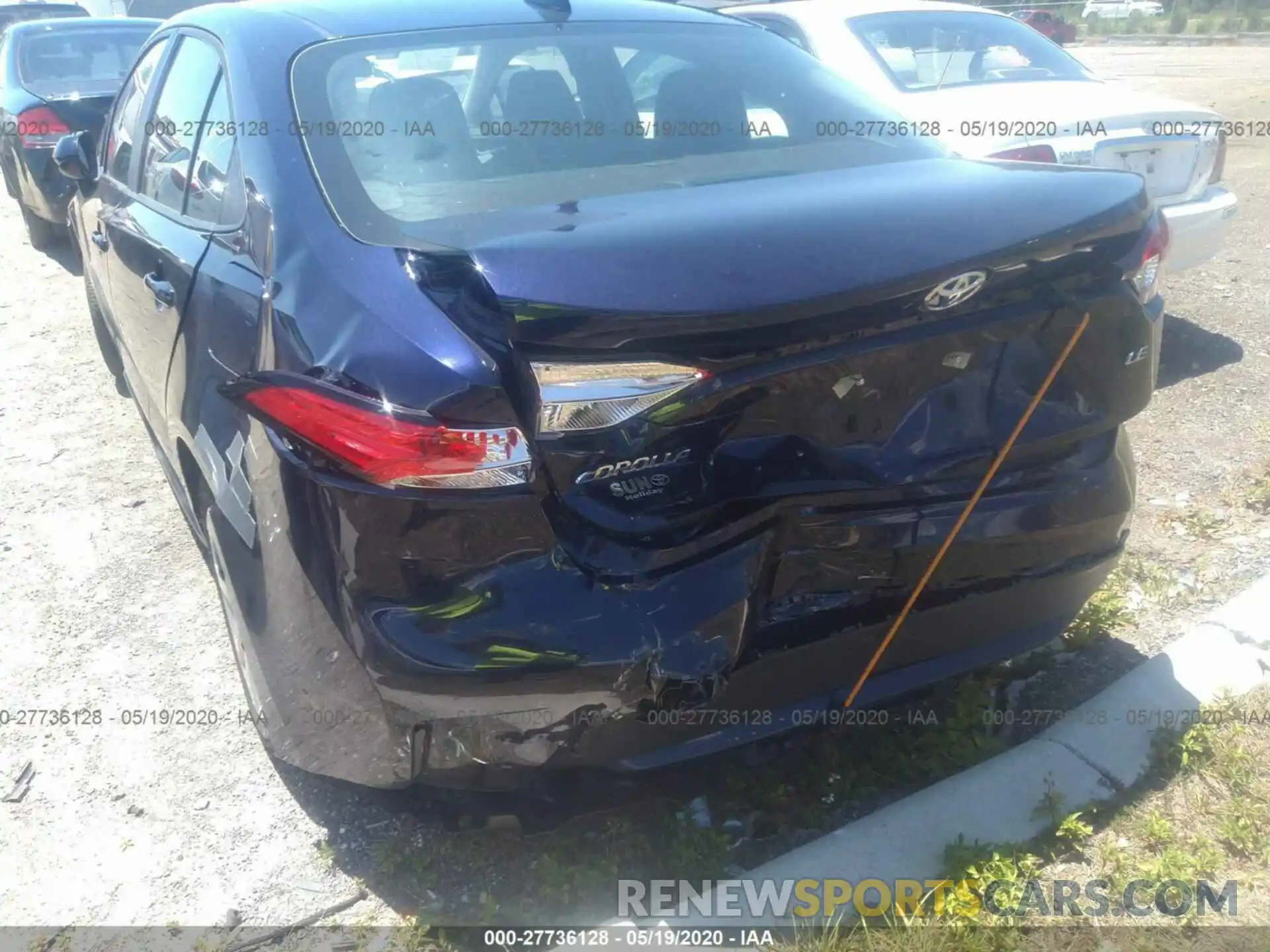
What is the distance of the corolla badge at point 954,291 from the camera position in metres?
1.92

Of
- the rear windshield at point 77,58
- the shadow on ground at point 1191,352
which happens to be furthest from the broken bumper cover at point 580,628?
the rear windshield at point 77,58

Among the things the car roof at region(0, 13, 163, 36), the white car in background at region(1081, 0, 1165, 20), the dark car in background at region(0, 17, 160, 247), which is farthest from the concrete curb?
the white car in background at region(1081, 0, 1165, 20)

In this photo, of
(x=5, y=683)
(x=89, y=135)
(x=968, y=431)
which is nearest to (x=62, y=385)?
(x=89, y=135)

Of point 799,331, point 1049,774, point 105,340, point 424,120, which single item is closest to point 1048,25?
point 105,340

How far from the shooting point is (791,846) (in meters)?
2.40

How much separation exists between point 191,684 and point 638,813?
4.61 feet

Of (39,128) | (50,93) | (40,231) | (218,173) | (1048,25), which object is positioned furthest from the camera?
(1048,25)

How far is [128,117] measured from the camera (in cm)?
376

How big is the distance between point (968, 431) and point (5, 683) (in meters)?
2.75

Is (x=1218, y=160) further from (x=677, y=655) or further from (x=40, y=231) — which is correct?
(x=40, y=231)

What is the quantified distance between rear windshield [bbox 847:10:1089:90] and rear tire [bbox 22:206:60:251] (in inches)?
240

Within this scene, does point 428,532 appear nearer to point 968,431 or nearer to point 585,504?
point 585,504

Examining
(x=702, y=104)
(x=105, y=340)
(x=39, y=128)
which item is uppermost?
(x=702, y=104)

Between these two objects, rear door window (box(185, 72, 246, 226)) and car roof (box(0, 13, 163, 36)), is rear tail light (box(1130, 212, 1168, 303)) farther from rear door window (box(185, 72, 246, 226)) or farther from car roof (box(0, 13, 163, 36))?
car roof (box(0, 13, 163, 36))
